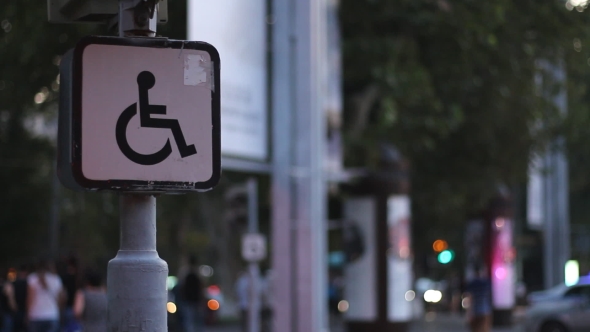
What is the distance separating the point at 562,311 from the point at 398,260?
362cm

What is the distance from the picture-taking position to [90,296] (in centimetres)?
1378

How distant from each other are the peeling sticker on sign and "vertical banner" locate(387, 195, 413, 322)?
2151 cm

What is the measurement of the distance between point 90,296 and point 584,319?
1360cm

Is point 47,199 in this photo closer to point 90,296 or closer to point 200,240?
point 200,240

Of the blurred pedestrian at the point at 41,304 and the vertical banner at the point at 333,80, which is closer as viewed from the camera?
the blurred pedestrian at the point at 41,304

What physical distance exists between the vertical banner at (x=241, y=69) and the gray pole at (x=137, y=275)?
34.3 feet

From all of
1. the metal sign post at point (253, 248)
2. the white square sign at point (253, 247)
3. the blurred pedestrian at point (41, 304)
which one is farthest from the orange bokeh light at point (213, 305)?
the blurred pedestrian at point (41, 304)

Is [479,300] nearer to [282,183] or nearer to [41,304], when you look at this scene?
[282,183]

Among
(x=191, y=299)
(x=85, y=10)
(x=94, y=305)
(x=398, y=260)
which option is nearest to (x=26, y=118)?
(x=398, y=260)

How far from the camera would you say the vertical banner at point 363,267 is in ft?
84.4

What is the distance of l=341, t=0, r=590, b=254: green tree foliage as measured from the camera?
2266 centimetres

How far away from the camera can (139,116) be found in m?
4.18

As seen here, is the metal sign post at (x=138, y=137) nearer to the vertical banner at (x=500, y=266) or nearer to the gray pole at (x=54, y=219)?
the vertical banner at (x=500, y=266)

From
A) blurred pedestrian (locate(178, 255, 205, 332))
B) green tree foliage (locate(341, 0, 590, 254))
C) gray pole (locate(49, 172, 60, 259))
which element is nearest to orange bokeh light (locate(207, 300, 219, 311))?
gray pole (locate(49, 172, 60, 259))
